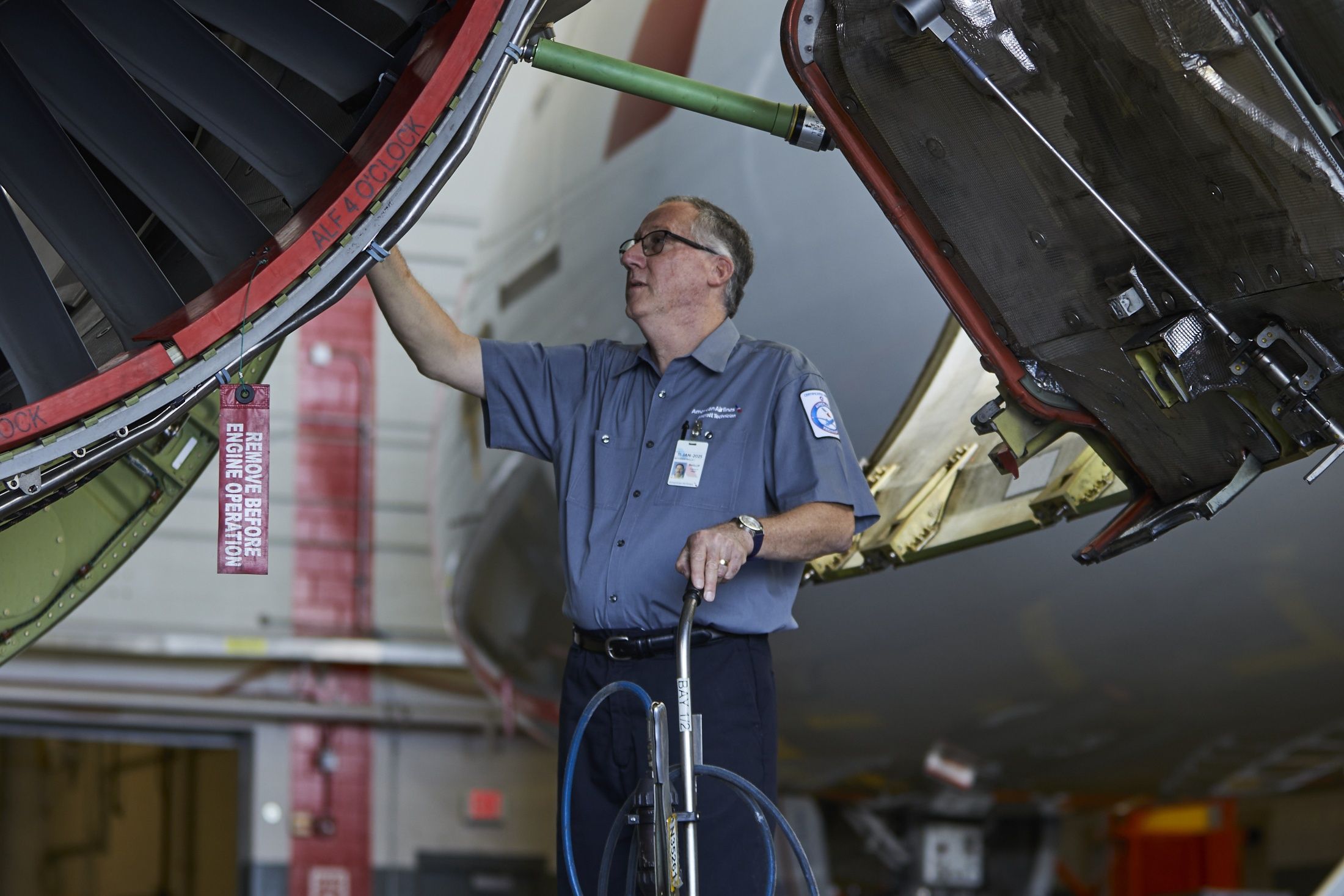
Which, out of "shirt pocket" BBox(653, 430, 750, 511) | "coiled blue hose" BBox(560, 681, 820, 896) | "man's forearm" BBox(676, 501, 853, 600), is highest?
"shirt pocket" BBox(653, 430, 750, 511)

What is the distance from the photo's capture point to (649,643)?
2562 millimetres

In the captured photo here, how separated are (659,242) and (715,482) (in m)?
0.51

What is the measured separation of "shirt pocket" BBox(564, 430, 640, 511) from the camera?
2.69 metres

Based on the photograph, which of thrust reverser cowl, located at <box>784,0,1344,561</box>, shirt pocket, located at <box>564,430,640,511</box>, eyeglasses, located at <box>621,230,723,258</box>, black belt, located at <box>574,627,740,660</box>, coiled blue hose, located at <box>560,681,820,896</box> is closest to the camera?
thrust reverser cowl, located at <box>784,0,1344,561</box>

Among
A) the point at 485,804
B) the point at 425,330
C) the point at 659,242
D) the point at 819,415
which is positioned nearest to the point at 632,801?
the point at 819,415

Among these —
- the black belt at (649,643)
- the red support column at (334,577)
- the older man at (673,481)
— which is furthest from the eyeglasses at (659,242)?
the red support column at (334,577)

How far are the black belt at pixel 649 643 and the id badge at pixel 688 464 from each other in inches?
10.2

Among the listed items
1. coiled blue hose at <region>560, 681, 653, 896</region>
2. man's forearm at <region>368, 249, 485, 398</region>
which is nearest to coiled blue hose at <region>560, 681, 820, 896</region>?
coiled blue hose at <region>560, 681, 653, 896</region>

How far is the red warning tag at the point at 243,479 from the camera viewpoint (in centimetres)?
229

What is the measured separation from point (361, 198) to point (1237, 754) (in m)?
4.67

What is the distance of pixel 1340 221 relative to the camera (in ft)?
A: 6.70

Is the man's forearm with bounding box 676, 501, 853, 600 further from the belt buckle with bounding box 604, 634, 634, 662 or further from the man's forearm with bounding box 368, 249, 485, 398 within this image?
the man's forearm with bounding box 368, 249, 485, 398

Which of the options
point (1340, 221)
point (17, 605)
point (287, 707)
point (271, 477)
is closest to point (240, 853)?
point (287, 707)

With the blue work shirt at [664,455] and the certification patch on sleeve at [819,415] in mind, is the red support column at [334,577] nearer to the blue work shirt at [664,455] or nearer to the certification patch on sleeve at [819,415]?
the blue work shirt at [664,455]
